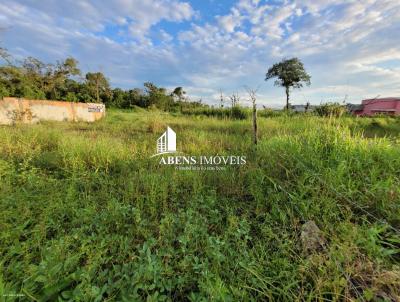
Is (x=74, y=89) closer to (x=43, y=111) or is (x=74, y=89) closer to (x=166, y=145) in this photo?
(x=43, y=111)

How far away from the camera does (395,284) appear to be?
3.20 feet

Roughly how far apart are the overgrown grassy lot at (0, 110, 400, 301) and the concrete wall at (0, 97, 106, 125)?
21.6ft

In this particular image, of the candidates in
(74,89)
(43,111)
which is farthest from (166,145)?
(74,89)

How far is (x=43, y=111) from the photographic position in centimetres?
877

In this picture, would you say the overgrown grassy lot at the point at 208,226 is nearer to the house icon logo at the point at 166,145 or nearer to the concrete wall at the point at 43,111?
the house icon logo at the point at 166,145

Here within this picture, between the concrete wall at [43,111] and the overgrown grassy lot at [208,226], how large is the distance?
6580 millimetres

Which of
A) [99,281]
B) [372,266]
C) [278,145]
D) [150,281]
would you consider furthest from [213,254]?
[278,145]

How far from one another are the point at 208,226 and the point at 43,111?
35.3 feet

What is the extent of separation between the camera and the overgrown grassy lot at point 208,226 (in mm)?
1016

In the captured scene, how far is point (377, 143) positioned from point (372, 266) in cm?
220

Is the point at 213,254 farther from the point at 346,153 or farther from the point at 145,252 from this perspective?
the point at 346,153

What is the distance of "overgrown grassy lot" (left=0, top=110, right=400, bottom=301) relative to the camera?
3.33 feet

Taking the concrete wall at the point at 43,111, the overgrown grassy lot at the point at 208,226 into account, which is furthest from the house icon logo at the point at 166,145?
the concrete wall at the point at 43,111

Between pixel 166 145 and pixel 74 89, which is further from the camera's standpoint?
pixel 74 89
